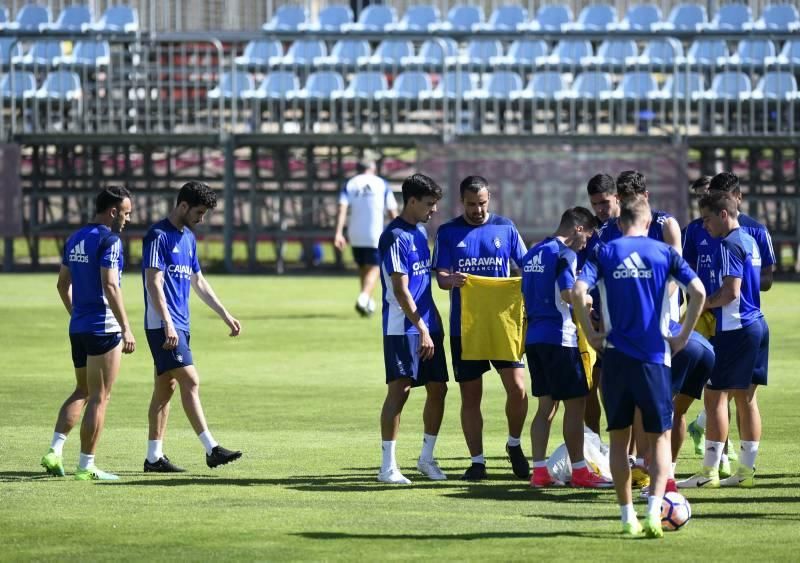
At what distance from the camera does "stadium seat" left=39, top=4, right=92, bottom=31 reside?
1278 inches

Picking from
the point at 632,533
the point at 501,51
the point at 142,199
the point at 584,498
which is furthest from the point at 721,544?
the point at 142,199

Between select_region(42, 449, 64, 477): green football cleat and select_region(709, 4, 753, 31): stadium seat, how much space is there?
21690 millimetres

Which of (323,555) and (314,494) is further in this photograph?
(314,494)

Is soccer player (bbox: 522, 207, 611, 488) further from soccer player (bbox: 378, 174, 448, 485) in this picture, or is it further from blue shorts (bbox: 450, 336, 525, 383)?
soccer player (bbox: 378, 174, 448, 485)

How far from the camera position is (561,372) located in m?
9.92

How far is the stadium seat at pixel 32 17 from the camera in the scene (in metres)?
32.6

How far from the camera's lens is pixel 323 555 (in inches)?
305

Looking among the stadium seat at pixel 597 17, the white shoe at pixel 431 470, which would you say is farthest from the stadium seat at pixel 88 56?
the white shoe at pixel 431 470

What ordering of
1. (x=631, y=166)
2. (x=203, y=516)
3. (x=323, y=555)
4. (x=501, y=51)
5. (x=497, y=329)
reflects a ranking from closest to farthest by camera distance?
1. (x=323, y=555)
2. (x=203, y=516)
3. (x=497, y=329)
4. (x=631, y=166)
5. (x=501, y=51)

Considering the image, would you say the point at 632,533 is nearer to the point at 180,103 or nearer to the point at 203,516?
the point at 203,516

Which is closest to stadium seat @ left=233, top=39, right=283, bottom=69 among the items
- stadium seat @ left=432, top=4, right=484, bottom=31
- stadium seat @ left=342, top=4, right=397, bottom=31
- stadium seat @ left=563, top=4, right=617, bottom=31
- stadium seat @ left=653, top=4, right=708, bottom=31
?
stadium seat @ left=342, top=4, right=397, bottom=31

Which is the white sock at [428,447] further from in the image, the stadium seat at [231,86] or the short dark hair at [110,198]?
the stadium seat at [231,86]

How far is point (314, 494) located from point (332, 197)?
65.7 feet

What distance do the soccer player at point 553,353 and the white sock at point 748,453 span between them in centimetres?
84
